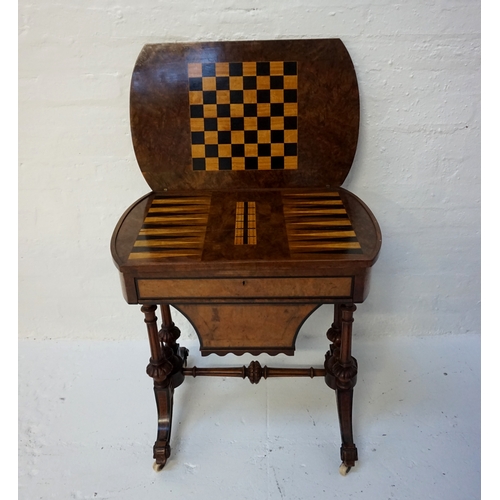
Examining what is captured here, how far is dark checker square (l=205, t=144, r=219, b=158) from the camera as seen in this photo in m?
1.89

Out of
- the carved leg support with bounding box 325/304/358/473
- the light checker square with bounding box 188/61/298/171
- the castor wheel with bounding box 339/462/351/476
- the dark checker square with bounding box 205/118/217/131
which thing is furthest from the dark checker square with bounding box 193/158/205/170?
the castor wheel with bounding box 339/462/351/476

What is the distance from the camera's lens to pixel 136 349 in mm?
2361

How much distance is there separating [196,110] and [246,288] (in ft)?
2.44

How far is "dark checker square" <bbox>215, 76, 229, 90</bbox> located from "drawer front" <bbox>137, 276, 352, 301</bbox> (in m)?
0.76

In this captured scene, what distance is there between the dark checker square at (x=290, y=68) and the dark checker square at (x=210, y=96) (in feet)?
0.87

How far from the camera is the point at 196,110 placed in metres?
1.86

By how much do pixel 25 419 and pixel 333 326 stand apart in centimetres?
129

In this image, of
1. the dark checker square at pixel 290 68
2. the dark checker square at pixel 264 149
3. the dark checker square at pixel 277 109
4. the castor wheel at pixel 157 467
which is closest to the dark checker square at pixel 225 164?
the dark checker square at pixel 264 149

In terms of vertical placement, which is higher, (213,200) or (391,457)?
(213,200)

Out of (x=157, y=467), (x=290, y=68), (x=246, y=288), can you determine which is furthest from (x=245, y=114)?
(x=157, y=467)

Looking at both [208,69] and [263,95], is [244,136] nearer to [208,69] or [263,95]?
[263,95]

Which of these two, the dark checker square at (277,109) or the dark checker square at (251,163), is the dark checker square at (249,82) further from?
the dark checker square at (251,163)

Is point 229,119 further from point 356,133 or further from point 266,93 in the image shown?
point 356,133

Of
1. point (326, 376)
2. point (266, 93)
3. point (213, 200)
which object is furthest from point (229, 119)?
point (326, 376)
